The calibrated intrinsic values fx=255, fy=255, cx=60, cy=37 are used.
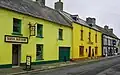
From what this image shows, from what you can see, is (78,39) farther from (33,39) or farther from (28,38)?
(28,38)

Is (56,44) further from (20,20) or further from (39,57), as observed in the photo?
(20,20)

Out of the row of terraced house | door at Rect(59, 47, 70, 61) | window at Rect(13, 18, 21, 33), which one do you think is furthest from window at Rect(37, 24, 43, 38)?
door at Rect(59, 47, 70, 61)

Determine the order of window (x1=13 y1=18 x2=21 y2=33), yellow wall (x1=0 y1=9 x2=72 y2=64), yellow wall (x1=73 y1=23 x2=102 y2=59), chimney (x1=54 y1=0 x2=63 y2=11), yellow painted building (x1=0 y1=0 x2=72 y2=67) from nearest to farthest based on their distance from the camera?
yellow wall (x1=0 y1=9 x2=72 y2=64) < yellow painted building (x1=0 y1=0 x2=72 y2=67) < window (x1=13 y1=18 x2=21 y2=33) < yellow wall (x1=73 y1=23 x2=102 y2=59) < chimney (x1=54 y1=0 x2=63 y2=11)

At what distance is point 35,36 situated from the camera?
2694 cm

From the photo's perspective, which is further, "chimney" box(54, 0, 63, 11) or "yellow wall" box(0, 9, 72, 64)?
"chimney" box(54, 0, 63, 11)

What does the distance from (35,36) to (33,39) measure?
0.51m

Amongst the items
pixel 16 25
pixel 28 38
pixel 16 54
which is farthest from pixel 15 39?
pixel 28 38

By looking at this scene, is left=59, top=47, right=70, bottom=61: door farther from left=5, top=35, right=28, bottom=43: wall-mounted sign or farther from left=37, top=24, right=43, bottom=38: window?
left=5, top=35, right=28, bottom=43: wall-mounted sign

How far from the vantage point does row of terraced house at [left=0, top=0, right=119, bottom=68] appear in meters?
22.4

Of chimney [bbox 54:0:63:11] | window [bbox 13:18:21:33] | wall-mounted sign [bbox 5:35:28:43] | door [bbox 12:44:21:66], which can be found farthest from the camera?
chimney [bbox 54:0:63:11]

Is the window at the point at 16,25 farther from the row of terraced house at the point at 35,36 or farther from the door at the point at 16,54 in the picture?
the door at the point at 16,54

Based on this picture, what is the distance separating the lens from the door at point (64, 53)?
110 ft

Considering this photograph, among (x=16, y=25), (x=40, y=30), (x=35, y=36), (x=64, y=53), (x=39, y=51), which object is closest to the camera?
(x=16, y=25)

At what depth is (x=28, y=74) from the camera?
19.1 m
